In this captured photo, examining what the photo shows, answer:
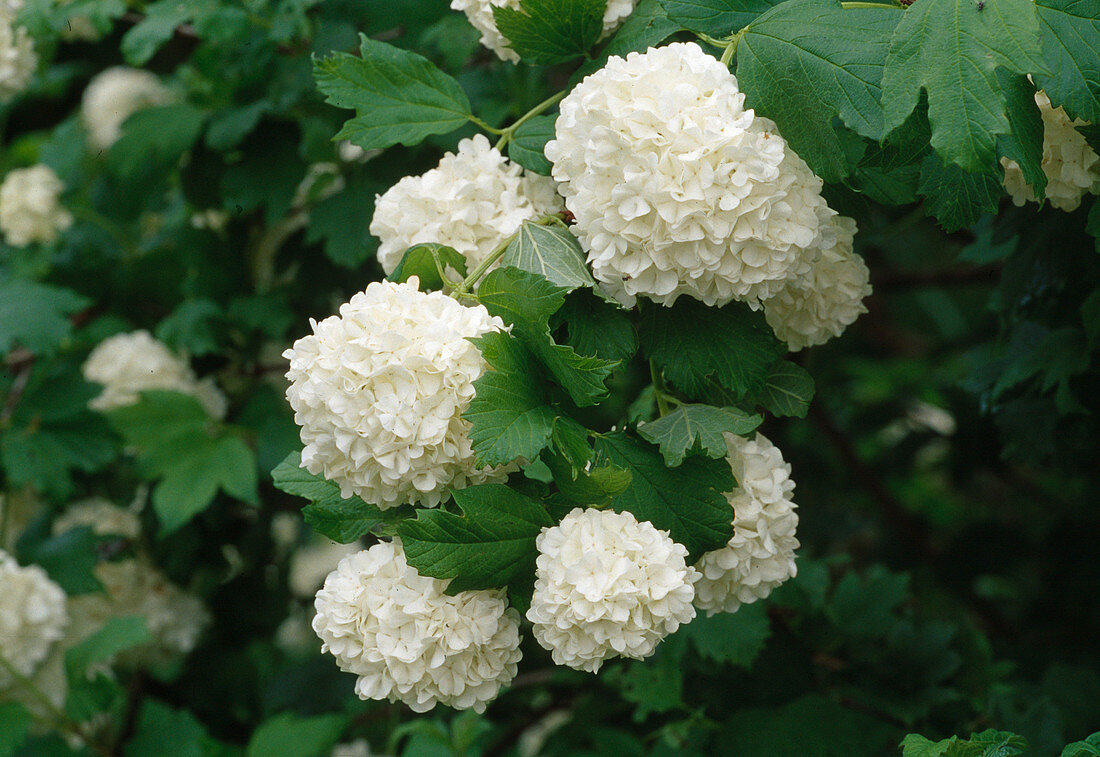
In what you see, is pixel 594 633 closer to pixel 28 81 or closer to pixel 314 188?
pixel 314 188

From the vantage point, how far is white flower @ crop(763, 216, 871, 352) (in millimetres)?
A: 1351

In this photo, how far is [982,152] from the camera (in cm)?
107

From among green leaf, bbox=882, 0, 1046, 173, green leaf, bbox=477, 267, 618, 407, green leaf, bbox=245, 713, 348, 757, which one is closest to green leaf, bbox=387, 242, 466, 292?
green leaf, bbox=477, 267, 618, 407

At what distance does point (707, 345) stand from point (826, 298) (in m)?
0.22

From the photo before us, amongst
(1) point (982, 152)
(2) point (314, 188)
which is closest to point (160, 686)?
(2) point (314, 188)

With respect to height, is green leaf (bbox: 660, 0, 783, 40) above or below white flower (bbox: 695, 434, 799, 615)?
above

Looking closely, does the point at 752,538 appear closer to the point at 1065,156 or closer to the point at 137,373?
the point at 1065,156

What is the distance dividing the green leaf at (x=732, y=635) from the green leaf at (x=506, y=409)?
3.24 ft

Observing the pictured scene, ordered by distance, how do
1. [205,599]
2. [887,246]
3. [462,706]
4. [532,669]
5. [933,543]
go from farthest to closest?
[933,543], [887,246], [532,669], [205,599], [462,706]

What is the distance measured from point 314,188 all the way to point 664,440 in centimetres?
157

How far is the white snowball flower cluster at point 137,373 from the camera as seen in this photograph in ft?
8.54

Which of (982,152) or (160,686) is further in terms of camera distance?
(160,686)

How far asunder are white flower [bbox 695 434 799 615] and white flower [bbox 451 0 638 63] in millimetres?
647

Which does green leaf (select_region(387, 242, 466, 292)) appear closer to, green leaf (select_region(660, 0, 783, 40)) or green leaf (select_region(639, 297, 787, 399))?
green leaf (select_region(639, 297, 787, 399))
